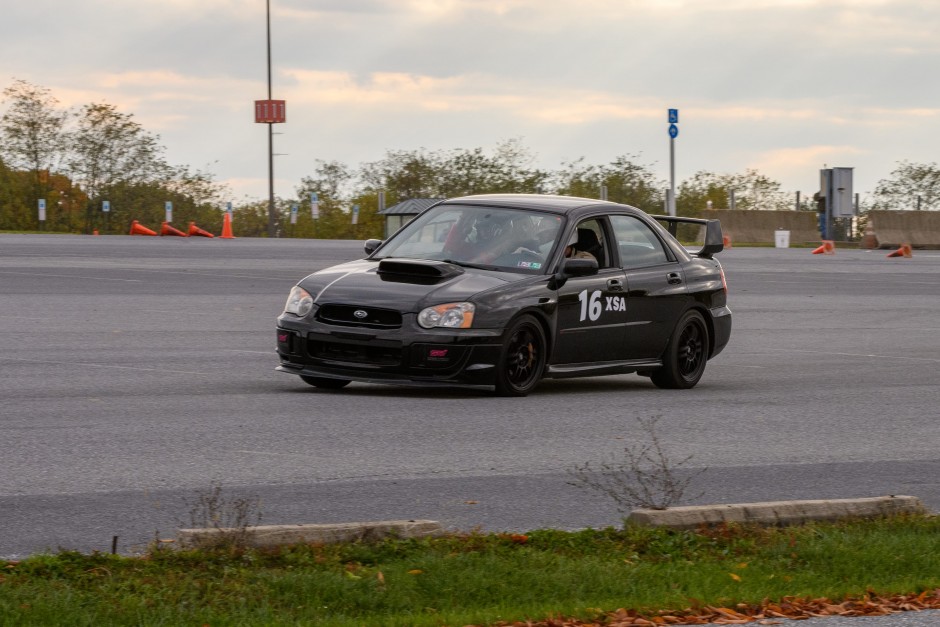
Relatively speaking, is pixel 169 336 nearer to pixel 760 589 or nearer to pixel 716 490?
pixel 716 490

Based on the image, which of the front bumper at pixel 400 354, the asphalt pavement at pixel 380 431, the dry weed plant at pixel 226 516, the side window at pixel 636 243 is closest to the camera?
the dry weed plant at pixel 226 516

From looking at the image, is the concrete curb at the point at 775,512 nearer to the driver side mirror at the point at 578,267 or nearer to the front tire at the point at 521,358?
the front tire at the point at 521,358

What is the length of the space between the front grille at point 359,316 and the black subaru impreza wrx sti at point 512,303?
0.03 ft

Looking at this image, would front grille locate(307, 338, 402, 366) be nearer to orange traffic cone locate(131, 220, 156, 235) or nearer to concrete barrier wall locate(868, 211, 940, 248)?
orange traffic cone locate(131, 220, 156, 235)

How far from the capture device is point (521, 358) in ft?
39.3

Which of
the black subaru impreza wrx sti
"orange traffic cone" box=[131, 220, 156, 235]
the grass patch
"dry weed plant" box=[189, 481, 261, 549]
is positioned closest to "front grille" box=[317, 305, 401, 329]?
the black subaru impreza wrx sti

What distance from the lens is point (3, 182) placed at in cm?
6475

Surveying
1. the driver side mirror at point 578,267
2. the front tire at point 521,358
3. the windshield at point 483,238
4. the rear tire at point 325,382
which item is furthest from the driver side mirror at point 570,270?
the rear tire at point 325,382

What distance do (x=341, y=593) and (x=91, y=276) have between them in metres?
20.9

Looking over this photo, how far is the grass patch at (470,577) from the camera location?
17.8ft

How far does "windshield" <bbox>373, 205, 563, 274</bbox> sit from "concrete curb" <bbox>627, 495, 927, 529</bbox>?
520cm

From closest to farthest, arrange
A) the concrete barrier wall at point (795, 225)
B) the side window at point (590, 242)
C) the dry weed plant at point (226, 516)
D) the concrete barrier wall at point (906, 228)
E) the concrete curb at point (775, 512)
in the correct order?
the dry weed plant at point (226, 516) < the concrete curb at point (775, 512) < the side window at point (590, 242) < the concrete barrier wall at point (906, 228) < the concrete barrier wall at point (795, 225)

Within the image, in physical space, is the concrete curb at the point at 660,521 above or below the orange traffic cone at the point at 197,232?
below

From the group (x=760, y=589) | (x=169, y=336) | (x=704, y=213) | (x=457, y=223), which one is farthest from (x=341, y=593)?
(x=704, y=213)
